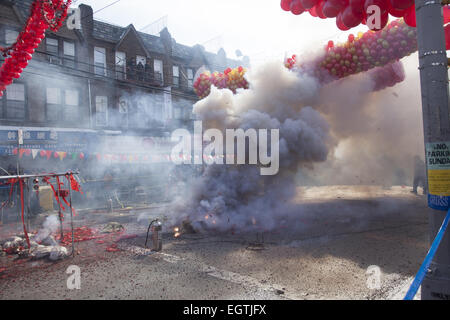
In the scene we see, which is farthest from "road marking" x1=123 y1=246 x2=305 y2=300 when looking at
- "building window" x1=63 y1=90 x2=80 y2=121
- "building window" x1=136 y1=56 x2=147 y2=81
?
"building window" x1=136 y1=56 x2=147 y2=81

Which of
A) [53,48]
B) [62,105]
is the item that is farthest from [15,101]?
[53,48]

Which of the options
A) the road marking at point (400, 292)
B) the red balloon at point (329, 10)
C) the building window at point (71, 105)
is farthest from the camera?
the building window at point (71, 105)

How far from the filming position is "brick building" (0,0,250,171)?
1700 cm

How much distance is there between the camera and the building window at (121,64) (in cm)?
2182

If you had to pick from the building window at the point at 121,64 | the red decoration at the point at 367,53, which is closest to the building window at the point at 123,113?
the building window at the point at 121,64

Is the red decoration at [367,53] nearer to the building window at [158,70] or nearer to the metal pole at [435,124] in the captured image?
the metal pole at [435,124]

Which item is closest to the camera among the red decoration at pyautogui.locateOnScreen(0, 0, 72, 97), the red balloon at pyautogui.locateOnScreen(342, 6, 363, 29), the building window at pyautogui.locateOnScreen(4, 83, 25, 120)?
the red balloon at pyautogui.locateOnScreen(342, 6, 363, 29)

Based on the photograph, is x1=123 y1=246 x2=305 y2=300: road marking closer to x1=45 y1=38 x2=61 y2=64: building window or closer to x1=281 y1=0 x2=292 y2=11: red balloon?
x1=281 y1=0 x2=292 y2=11: red balloon

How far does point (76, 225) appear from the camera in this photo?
10.1 meters

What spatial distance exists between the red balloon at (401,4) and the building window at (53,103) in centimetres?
1924

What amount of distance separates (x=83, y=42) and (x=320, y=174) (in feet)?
60.4

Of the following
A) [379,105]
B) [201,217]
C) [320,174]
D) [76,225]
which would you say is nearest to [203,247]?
[201,217]

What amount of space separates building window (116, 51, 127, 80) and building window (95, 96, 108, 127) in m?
2.25

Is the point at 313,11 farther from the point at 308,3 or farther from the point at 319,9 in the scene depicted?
the point at 308,3
